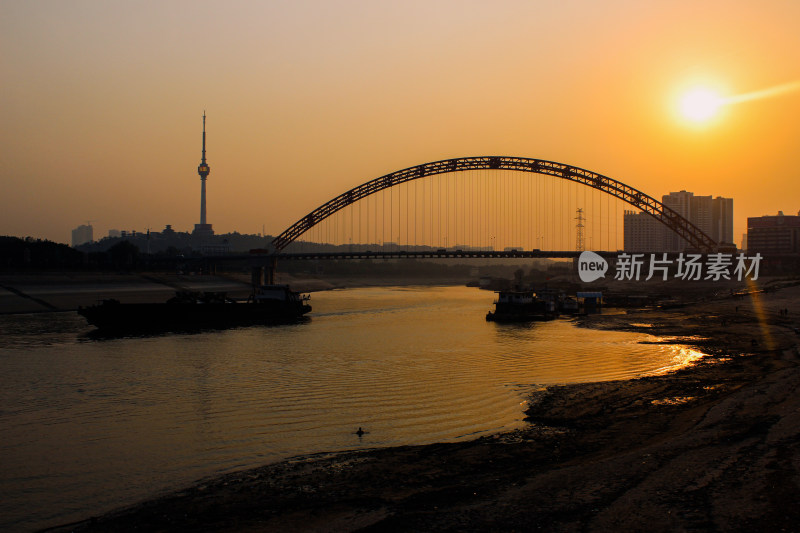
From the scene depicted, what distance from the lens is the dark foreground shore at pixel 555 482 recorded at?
911cm

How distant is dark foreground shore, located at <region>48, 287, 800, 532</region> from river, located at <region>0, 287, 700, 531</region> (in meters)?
1.19

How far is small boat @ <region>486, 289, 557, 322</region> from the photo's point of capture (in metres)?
49.9

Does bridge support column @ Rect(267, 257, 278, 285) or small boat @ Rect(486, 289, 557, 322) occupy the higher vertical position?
bridge support column @ Rect(267, 257, 278, 285)

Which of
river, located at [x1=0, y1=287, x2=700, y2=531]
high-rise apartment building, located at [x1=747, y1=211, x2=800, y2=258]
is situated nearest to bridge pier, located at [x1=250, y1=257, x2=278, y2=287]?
river, located at [x1=0, y1=287, x2=700, y2=531]

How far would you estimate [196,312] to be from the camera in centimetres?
4584

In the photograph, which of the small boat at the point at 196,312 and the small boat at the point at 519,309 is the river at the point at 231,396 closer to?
the small boat at the point at 196,312

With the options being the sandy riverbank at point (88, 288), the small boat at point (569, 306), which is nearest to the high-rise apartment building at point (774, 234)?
the small boat at point (569, 306)

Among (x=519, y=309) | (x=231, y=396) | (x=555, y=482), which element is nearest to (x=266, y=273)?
(x=519, y=309)

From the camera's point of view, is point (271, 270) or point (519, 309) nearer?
point (519, 309)

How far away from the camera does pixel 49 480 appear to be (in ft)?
39.0

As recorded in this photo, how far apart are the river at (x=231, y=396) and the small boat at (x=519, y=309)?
1061 cm

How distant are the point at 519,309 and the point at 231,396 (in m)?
34.5

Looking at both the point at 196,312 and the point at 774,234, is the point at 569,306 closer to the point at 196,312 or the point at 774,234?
the point at 196,312

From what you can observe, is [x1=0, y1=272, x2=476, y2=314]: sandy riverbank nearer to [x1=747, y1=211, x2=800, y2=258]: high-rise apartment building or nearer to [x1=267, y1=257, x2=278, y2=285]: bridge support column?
[x1=267, y1=257, x2=278, y2=285]: bridge support column
